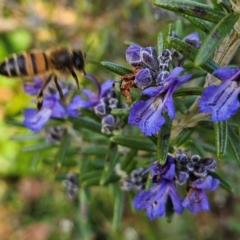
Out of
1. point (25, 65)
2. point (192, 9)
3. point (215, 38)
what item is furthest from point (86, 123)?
point (215, 38)

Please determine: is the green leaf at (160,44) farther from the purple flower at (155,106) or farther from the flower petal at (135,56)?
the purple flower at (155,106)

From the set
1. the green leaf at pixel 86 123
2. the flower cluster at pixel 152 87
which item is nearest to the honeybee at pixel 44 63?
the green leaf at pixel 86 123

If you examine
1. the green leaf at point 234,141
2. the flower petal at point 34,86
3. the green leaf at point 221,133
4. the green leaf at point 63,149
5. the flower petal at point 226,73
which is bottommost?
the green leaf at point 63,149

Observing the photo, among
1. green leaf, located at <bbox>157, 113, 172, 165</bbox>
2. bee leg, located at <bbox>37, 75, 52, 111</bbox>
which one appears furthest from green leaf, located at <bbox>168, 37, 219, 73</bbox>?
bee leg, located at <bbox>37, 75, 52, 111</bbox>

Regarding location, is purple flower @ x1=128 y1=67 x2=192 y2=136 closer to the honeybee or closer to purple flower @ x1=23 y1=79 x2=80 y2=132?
the honeybee

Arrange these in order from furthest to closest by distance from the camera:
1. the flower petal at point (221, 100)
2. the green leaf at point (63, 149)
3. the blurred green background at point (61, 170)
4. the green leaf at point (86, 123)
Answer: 1. the blurred green background at point (61, 170)
2. the green leaf at point (63, 149)
3. the green leaf at point (86, 123)
4. the flower petal at point (221, 100)

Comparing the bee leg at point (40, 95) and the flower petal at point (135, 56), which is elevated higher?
the flower petal at point (135, 56)

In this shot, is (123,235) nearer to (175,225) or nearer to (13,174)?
(175,225)
